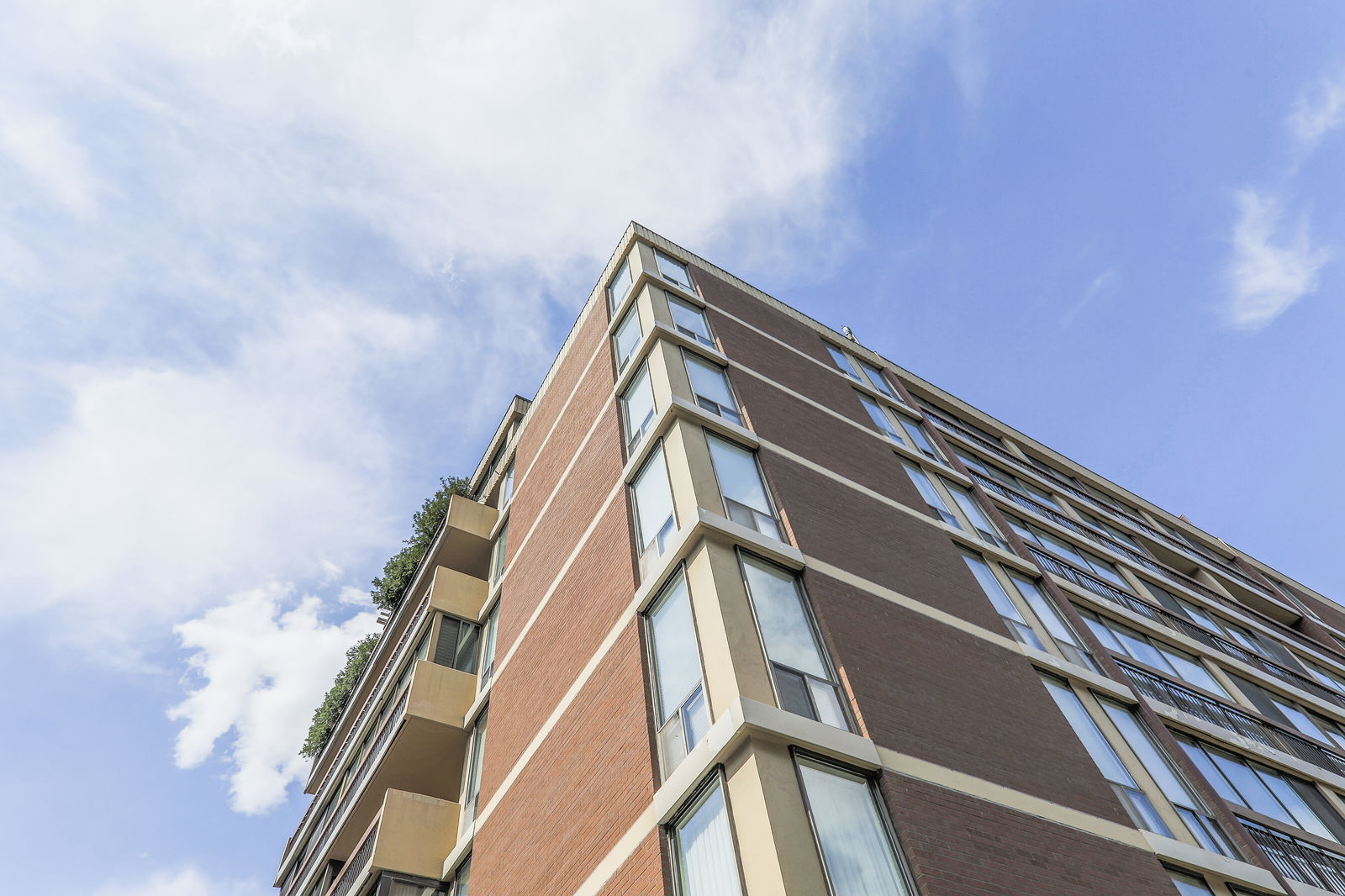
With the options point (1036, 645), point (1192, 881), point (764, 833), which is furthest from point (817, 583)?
point (1192, 881)

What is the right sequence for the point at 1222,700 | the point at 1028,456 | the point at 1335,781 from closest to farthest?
the point at 1335,781, the point at 1222,700, the point at 1028,456

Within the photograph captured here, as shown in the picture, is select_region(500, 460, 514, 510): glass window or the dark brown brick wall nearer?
the dark brown brick wall

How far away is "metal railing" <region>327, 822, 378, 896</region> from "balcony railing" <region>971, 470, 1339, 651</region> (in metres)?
18.9

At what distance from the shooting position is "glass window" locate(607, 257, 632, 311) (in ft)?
67.6

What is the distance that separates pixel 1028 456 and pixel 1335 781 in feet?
58.7

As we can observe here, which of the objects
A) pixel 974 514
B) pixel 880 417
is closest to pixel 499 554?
pixel 880 417

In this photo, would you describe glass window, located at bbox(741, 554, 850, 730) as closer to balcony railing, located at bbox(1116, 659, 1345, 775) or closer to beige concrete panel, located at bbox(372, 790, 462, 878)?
beige concrete panel, located at bbox(372, 790, 462, 878)

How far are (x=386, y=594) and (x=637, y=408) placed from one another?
1885cm

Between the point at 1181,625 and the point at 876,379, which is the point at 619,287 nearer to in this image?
the point at 876,379

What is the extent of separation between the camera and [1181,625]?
76.8ft

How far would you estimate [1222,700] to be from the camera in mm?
18906

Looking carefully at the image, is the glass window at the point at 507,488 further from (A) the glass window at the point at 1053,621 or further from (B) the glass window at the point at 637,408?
(A) the glass window at the point at 1053,621

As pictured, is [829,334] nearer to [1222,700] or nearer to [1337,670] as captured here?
[1222,700]

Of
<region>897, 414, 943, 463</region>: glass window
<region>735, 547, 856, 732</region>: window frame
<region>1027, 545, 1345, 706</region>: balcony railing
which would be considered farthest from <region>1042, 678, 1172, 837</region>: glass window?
<region>897, 414, 943, 463</region>: glass window
